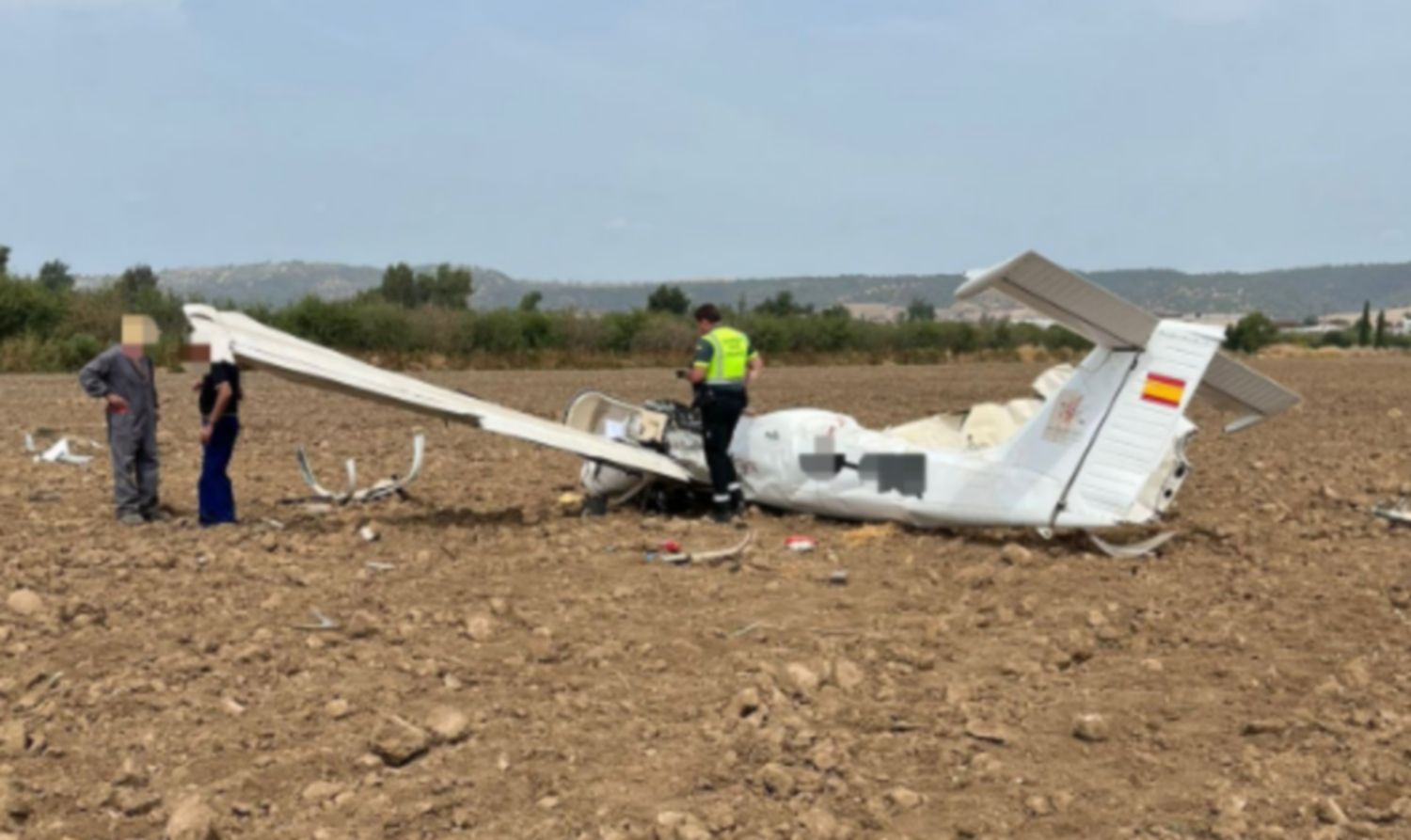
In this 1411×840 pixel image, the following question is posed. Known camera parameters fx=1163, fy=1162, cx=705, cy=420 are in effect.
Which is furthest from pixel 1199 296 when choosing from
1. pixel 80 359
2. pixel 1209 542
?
pixel 1209 542

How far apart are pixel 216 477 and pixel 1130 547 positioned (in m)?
6.64

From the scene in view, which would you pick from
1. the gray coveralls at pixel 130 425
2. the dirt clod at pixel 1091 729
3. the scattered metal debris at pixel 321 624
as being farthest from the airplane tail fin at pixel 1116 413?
the gray coveralls at pixel 130 425

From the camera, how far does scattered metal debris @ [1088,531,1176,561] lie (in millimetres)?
7922

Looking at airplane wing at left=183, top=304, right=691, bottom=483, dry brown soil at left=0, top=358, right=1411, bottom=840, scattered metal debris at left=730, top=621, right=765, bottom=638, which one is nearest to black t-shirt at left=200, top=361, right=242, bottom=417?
airplane wing at left=183, top=304, right=691, bottom=483

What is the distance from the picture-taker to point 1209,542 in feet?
27.8

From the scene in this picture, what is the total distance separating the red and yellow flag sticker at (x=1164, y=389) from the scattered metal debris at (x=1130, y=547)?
1.06 metres

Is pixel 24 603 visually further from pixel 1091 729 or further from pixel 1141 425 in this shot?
pixel 1141 425

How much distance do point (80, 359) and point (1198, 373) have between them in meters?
39.4

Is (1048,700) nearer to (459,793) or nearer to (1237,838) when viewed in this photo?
(1237,838)

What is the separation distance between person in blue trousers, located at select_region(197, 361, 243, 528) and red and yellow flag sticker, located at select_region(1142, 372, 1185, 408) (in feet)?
21.2

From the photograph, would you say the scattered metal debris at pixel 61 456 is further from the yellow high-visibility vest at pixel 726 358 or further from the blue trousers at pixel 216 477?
the yellow high-visibility vest at pixel 726 358

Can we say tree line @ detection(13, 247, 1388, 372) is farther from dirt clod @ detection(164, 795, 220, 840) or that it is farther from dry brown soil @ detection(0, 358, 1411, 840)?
dirt clod @ detection(164, 795, 220, 840)

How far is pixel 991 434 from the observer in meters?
9.42

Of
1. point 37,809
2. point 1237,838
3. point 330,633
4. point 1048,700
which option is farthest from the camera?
point 330,633
